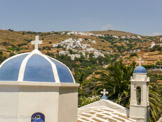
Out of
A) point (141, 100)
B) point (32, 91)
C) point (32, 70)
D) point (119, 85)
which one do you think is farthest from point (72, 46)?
point (32, 91)

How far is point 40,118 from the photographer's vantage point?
20.1ft

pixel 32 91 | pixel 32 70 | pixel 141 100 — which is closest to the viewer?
pixel 32 91

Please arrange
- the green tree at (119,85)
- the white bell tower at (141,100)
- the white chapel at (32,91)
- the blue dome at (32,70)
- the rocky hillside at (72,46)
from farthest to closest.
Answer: the rocky hillside at (72,46)
the green tree at (119,85)
the white bell tower at (141,100)
the blue dome at (32,70)
the white chapel at (32,91)

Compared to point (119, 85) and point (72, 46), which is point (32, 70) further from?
point (72, 46)

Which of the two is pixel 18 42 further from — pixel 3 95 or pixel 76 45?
pixel 3 95

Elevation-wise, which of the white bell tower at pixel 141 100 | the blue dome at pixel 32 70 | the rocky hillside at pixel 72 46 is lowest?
the white bell tower at pixel 141 100

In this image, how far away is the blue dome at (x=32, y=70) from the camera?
6.25 meters

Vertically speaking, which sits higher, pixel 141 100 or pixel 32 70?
pixel 32 70

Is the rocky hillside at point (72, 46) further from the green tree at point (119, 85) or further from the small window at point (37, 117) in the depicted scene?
the small window at point (37, 117)

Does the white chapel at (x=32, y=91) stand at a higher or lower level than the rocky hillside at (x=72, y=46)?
lower

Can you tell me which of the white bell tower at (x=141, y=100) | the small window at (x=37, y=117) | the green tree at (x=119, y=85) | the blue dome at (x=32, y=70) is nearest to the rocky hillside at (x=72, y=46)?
the green tree at (x=119, y=85)

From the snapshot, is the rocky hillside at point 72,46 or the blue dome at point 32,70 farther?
the rocky hillside at point 72,46

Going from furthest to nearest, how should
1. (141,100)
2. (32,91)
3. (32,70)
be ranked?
(141,100) < (32,70) < (32,91)

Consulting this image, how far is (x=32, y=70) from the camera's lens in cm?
634
